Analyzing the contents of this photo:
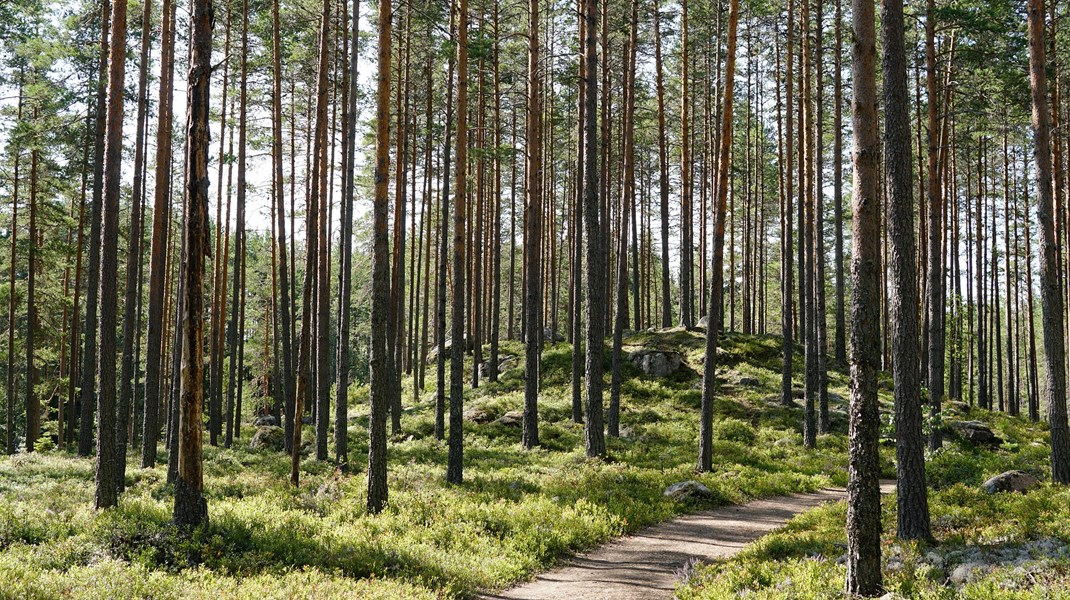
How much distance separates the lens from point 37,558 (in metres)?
7.42

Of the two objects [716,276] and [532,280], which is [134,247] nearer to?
[532,280]

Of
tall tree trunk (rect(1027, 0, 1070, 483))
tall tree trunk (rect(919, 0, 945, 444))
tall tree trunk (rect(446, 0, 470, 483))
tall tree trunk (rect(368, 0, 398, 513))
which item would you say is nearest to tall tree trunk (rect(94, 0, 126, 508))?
tall tree trunk (rect(368, 0, 398, 513))

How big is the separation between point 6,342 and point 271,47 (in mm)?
17465

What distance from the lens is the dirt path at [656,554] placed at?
25.7 feet

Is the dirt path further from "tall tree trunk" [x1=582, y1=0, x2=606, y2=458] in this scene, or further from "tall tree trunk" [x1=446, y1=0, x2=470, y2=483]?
"tall tree trunk" [x1=446, y1=0, x2=470, y2=483]

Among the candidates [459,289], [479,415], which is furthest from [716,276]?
[479,415]

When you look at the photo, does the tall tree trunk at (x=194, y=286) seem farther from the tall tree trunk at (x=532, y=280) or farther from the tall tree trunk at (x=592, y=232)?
the tall tree trunk at (x=532, y=280)

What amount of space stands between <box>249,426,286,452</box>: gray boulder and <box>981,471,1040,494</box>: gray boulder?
20435mm

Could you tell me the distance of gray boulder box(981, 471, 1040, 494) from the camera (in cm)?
1117

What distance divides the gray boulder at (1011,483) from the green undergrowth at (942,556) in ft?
0.69

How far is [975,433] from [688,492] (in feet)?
39.3

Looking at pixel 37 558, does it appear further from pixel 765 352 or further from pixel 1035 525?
pixel 765 352

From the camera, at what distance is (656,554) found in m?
9.42

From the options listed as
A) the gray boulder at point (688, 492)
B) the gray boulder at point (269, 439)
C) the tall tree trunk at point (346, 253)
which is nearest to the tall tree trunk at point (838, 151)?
the gray boulder at point (688, 492)
